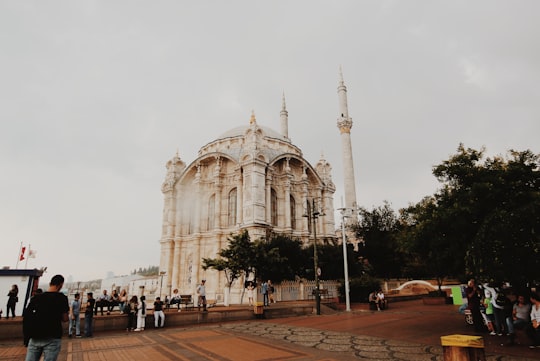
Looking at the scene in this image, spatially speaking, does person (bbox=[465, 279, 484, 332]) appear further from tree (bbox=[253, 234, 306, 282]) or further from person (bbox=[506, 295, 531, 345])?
tree (bbox=[253, 234, 306, 282])

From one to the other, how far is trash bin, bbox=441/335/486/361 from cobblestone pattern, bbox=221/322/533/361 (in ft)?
10.1

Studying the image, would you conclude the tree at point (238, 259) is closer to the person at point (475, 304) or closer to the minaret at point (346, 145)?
the person at point (475, 304)

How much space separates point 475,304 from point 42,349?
35.1ft

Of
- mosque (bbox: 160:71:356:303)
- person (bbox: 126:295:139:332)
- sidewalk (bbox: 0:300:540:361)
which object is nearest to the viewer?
sidewalk (bbox: 0:300:540:361)

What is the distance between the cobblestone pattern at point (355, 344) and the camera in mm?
7014

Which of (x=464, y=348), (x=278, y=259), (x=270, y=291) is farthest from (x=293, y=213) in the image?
(x=464, y=348)

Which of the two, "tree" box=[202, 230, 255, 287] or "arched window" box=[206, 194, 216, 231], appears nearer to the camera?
"tree" box=[202, 230, 255, 287]

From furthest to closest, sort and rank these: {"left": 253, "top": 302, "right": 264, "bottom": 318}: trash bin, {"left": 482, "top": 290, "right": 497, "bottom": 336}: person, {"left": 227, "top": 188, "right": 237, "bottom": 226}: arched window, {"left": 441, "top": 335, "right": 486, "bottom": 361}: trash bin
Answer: {"left": 227, "top": 188, "right": 237, "bottom": 226}: arched window → {"left": 253, "top": 302, "right": 264, "bottom": 318}: trash bin → {"left": 482, "top": 290, "right": 497, "bottom": 336}: person → {"left": 441, "top": 335, "right": 486, "bottom": 361}: trash bin

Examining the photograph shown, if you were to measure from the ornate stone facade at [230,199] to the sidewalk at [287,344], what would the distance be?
1556cm

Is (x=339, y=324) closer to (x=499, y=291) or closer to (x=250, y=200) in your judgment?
(x=499, y=291)

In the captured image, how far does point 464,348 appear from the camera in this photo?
4.00 meters

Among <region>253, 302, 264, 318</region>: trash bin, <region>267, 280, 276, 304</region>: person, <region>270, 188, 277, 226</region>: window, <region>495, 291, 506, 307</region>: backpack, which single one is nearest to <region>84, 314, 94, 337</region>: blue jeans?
<region>253, 302, 264, 318</region>: trash bin

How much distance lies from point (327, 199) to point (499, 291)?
27.9 m

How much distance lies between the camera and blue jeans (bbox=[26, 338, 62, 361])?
4246 millimetres
